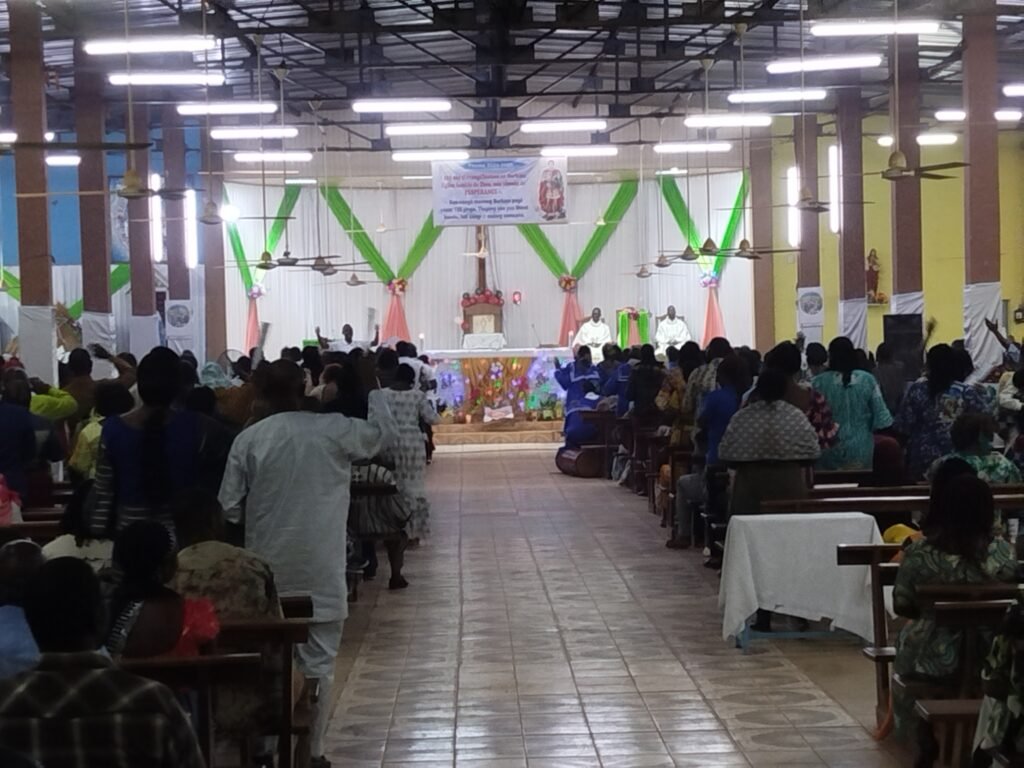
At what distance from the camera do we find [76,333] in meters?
21.6

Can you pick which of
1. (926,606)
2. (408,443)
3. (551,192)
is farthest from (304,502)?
(551,192)

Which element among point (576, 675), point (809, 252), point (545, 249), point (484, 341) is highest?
point (545, 249)

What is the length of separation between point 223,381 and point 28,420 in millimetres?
5086

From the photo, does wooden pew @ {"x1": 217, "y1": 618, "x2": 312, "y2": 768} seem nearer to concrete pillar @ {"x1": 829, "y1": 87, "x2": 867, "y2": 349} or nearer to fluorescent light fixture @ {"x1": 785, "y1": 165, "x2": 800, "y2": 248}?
concrete pillar @ {"x1": 829, "y1": 87, "x2": 867, "y2": 349}

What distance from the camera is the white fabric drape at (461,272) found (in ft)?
89.8

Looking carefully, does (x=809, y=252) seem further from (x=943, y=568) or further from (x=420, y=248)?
(x=943, y=568)

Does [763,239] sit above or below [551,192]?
below

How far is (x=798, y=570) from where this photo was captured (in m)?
6.42

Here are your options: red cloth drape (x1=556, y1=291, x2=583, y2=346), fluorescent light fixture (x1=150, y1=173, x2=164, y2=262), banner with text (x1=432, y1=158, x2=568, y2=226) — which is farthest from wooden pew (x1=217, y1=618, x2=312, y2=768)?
red cloth drape (x1=556, y1=291, x2=583, y2=346)

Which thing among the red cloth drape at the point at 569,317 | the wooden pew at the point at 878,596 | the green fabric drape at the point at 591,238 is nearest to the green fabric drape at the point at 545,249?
the green fabric drape at the point at 591,238

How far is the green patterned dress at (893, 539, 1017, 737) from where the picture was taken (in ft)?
14.3

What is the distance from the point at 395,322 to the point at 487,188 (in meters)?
7.20

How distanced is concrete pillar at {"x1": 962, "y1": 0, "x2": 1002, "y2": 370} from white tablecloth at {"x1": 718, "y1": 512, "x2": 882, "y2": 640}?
410 inches

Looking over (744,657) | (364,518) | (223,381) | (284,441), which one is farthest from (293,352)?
(284,441)
